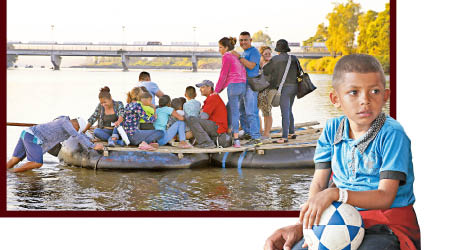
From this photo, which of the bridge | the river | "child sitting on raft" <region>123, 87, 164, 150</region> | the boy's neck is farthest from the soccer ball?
"child sitting on raft" <region>123, 87, 164, 150</region>

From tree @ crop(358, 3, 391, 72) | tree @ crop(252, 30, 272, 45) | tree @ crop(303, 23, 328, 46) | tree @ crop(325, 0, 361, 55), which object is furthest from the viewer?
tree @ crop(252, 30, 272, 45)

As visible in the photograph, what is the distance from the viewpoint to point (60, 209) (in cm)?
601

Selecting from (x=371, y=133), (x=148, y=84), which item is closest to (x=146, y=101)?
(x=148, y=84)

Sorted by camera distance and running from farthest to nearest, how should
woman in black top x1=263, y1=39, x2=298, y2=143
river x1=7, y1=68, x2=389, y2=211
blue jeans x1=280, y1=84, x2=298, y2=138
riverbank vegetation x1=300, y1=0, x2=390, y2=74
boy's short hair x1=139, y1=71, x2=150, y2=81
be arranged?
1. blue jeans x1=280, y1=84, x2=298, y2=138
2. woman in black top x1=263, y1=39, x2=298, y2=143
3. boy's short hair x1=139, y1=71, x2=150, y2=81
4. riverbank vegetation x1=300, y1=0, x2=390, y2=74
5. river x1=7, y1=68, x2=389, y2=211

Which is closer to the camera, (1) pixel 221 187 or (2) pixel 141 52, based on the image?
(1) pixel 221 187

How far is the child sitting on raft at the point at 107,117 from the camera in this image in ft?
24.3

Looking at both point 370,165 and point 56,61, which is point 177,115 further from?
point 370,165

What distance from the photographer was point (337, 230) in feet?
9.41

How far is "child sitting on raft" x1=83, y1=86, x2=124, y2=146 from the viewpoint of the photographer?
7.42 meters

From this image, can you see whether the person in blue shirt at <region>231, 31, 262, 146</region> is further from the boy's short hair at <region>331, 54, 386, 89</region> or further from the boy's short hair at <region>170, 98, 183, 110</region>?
the boy's short hair at <region>331, 54, 386, 89</region>

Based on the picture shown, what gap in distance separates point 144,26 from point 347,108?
4355 millimetres

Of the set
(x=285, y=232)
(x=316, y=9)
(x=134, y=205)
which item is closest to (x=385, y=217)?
(x=285, y=232)

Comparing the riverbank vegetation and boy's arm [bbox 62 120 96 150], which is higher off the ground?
the riverbank vegetation

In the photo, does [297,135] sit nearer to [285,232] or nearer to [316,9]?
[316,9]
